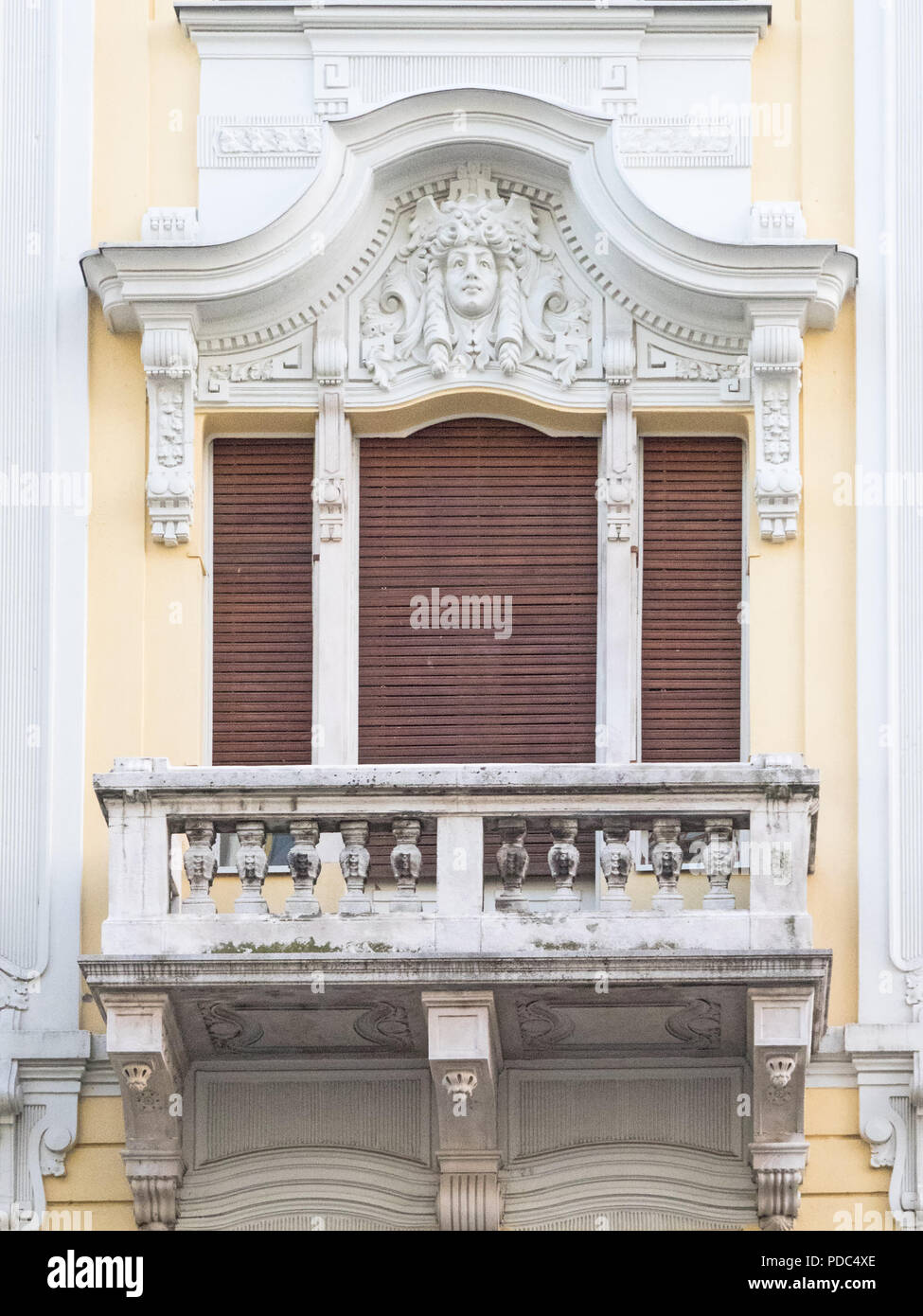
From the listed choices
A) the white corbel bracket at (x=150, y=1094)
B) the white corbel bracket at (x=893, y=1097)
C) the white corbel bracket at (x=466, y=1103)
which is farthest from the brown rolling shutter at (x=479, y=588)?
the white corbel bracket at (x=150, y=1094)

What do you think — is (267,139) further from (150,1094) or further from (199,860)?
(150,1094)

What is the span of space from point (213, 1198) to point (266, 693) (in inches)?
98.6

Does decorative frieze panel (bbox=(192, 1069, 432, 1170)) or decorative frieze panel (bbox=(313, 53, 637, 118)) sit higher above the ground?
decorative frieze panel (bbox=(313, 53, 637, 118))

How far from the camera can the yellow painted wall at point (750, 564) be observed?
16.2m

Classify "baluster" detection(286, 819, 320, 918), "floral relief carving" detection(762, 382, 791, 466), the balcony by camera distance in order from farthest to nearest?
"floral relief carving" detection(762, 382, 791, 466)
"baluster" detection(286, 819, 320, 918)
the balcony

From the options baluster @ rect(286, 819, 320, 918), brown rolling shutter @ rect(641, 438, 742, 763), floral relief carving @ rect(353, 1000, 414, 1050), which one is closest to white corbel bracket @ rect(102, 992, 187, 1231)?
baluster @ rect(286, 819, 320, 918)

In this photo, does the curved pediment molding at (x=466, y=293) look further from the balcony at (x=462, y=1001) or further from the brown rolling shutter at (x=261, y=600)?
the balcony at (x=462, y=1001)

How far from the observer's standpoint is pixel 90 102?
1755 centimetres

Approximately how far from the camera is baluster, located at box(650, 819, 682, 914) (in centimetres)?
1537

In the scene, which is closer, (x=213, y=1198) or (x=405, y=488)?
(x=213, y=1198)

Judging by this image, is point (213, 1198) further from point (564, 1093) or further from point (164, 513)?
point (164, 513)

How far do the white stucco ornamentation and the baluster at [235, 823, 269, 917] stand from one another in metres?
2.78

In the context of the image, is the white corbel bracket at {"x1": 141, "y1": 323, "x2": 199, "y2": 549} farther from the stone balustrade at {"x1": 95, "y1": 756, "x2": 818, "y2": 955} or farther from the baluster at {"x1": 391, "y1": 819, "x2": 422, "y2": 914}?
the baluster at {"x1": 391, "y1": 819, "x2": 422, "y2": 914}

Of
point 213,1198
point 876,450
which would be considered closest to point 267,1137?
point 213,1198
